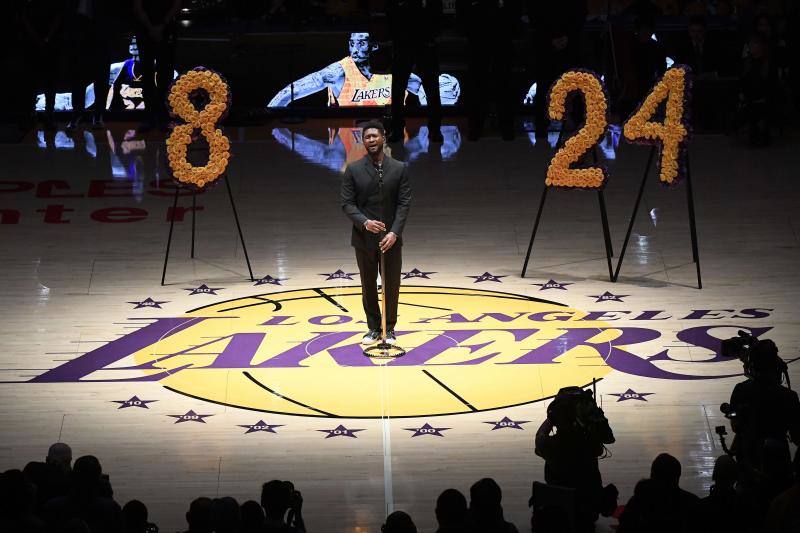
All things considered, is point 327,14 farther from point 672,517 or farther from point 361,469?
point 672,517

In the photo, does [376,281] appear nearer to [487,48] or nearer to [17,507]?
[17,507]

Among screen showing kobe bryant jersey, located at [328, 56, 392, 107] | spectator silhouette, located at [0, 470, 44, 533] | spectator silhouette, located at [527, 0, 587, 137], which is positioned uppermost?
spectator silhouette, located at [527, 0, 587, 137]

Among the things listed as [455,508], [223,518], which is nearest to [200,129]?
[223,518]

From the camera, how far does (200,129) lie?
13914mm

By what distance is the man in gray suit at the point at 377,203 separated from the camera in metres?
11.9

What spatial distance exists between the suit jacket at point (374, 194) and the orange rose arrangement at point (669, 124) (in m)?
2.79

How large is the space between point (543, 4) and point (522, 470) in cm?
1059

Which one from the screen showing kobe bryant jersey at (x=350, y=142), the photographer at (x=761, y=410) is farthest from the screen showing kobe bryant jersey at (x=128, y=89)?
the photographer at (x=761, y=410)

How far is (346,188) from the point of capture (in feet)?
39.3

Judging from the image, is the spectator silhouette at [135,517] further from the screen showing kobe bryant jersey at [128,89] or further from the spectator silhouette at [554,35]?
the screen showing kobe bryant jersey at [128,89]

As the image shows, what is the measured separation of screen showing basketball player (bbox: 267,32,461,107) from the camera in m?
21.3

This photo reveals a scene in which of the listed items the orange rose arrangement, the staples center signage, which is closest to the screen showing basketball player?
the orange rose arrangement

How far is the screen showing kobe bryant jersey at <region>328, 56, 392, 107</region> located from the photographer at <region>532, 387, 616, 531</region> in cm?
1343

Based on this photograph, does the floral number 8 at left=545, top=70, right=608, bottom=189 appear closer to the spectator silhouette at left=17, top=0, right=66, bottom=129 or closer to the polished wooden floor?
the polished wooden floor
